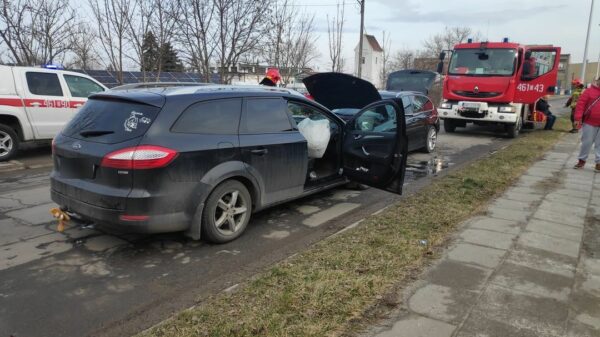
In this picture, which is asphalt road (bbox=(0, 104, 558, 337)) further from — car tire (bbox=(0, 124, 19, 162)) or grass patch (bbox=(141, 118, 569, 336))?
car tire (bbox=(0, 124, 19, 162))

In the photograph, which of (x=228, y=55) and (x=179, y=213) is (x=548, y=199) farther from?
(x=228, y=55)

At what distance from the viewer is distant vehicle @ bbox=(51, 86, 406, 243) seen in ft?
12.6

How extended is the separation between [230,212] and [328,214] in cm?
156

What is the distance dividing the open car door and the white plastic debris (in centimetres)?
29

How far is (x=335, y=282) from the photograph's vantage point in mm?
3461

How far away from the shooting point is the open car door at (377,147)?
5223 millimetres

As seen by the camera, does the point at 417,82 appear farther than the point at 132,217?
Yes

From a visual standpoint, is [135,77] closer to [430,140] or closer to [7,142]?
[7,142]

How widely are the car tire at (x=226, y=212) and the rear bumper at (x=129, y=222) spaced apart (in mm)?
261

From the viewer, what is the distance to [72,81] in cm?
977

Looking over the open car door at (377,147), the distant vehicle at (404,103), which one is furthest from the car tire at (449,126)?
the open car door at (377,147)

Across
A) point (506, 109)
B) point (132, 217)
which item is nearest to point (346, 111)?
point (132, 217)

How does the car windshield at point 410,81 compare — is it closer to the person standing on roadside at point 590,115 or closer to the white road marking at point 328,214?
the person standing on roadside at point 590,115

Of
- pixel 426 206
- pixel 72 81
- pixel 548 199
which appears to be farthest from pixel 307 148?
pixel 72 81
